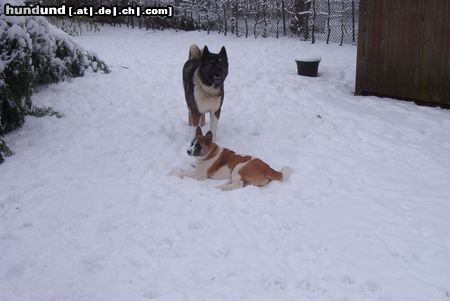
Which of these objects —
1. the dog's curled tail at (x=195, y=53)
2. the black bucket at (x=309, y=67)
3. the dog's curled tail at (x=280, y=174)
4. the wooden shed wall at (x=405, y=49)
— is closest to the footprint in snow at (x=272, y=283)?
the dog's curled tail at (x=280, y=174)

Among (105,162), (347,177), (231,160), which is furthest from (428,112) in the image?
(105,162)

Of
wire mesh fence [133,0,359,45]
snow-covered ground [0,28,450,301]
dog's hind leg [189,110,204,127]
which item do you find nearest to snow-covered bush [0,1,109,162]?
snow-covered ground [0,28,450,301]

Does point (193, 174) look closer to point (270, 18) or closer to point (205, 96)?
point (205, 96)

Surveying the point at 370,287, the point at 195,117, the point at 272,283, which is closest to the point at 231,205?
the point at 272,283

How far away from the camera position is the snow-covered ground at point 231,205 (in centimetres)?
297

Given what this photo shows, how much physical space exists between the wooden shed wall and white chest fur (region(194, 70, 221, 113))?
3.18 m

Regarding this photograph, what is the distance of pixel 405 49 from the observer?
281 inches

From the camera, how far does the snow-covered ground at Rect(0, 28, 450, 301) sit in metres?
2.97

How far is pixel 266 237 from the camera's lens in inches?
137

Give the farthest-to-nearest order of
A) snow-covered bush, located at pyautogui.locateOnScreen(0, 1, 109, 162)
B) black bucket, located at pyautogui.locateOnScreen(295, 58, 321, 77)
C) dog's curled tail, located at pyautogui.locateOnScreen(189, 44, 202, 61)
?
black bucket, located at pyautogui.locateOnScreen(295, 58, 321, 77) < dog's curled tail, located at pyautogui.locateOnScreen(189, 44, 202, 61) < snow-covered bush, located at pyautogui.locateOnScreen(0, 1, 109, 162)

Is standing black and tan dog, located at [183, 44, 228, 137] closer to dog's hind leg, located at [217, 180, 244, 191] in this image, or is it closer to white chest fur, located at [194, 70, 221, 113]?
white chest fur, located at [194, 70, 221, 113]

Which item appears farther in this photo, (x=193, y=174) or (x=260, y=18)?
(x=260, y=18)

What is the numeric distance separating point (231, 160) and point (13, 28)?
316cm

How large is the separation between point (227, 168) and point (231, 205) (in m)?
0.63
